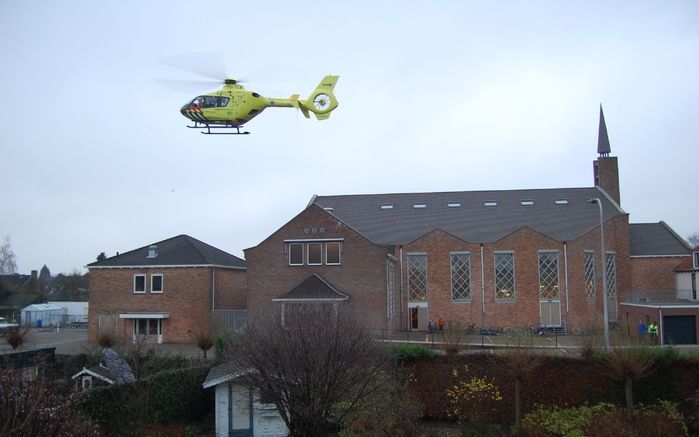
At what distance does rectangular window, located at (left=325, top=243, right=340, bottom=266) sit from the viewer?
132 feet

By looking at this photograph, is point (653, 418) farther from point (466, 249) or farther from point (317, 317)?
point (466, 249)

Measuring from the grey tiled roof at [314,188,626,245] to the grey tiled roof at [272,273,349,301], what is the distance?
28.2 feet

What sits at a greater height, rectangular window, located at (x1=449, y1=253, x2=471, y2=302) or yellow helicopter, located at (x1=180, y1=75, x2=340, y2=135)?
yellow helicopter, located at (x1=180, y1=75, x2=340, y2=135)

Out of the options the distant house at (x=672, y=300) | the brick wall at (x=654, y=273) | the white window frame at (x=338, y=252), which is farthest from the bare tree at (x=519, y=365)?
the brick wall at (x=654, y=273)

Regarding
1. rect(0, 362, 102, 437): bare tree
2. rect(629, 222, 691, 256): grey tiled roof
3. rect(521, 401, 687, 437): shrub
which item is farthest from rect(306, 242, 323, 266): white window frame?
rect(0, 362, 102, 437): bare tree

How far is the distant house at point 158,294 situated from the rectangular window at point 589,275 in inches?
955

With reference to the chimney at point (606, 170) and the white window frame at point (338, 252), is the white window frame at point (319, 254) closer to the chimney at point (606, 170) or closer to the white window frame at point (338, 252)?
the white window frame at point (338, 252)

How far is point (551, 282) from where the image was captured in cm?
4416

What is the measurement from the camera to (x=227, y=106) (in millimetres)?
28672

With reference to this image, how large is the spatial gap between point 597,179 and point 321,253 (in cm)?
2935

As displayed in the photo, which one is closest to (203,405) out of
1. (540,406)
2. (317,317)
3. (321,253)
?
(317,317)

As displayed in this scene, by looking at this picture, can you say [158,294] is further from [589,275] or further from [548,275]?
[589,275]

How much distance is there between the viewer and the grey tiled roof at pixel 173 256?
43.3 meters

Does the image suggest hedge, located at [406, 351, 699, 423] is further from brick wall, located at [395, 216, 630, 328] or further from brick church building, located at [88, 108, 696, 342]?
brick wall, located at [395, 216, 630, 328]
